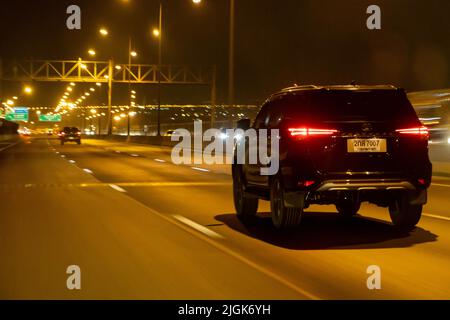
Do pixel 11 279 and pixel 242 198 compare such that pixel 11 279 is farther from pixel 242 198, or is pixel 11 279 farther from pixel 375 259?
pixel 242 198

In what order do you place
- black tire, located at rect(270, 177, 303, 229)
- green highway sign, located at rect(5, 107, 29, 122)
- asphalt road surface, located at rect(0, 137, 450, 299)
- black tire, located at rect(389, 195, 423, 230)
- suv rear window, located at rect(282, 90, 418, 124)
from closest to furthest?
asphalt road surface, located at rect(0, 137, 450, 299)
suv rear window, located at rect(282, 90, 418, 124)
black tire, located at rect(270, 177, 303, 229)
black tire, located at rect(389, 195, 423, 230)
green highway sign, located at rect(5, 107, 29, 122)

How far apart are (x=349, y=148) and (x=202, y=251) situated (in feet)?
7.62

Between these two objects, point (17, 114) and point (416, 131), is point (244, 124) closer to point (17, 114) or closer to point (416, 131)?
point (416, 131)

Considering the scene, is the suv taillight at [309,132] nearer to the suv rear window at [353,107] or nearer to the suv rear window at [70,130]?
the suv rear window at [353,107]

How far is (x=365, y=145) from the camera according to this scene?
10.9m

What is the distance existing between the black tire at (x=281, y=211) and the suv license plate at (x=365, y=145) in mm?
1108

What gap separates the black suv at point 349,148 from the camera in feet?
35.5

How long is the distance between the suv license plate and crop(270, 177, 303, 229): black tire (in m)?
1.11

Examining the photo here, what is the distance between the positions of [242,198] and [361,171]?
129 inches

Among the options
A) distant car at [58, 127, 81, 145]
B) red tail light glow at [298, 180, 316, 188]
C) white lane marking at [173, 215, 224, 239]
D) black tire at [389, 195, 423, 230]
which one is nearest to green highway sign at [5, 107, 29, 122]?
distant car at [58, 127, 81, 145]

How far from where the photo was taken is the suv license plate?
35.6ft

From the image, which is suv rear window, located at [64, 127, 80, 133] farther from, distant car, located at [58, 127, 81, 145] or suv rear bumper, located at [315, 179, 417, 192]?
suv rear bumper, located at [315, 179, 417, 192]

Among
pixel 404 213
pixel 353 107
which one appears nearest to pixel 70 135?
pixel 404 213
